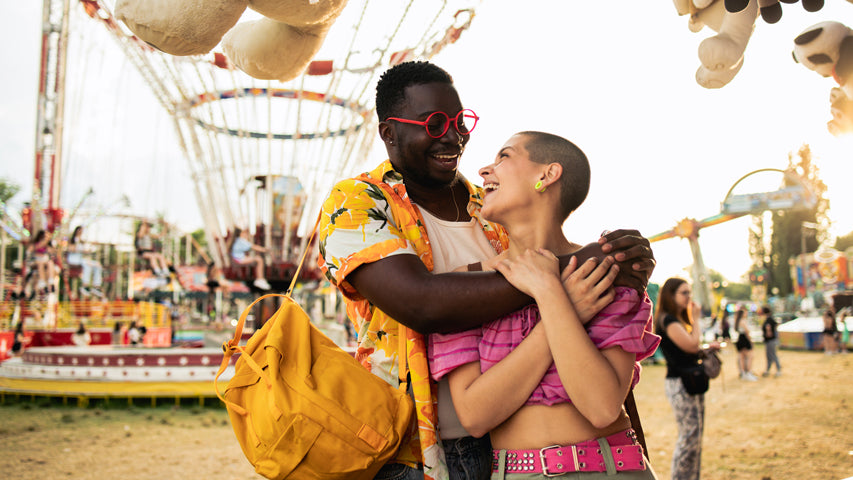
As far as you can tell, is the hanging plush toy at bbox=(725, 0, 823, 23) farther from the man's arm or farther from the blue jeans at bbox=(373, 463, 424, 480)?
the blue jeans at bbox=(373, 463, 424, 480)

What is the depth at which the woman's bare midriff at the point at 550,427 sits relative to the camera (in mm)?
1432

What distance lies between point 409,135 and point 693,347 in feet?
13.4

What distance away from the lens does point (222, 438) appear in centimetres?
776

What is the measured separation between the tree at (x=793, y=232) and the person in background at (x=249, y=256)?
42.2 metres

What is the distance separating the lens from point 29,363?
10508 millimetres

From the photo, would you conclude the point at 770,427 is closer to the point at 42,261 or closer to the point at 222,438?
the point at 222,438

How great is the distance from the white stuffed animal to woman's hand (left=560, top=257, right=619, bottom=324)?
3.36ft

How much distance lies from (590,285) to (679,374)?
13.6 ft

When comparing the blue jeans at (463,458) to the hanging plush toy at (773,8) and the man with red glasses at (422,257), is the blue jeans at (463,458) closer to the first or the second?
the man with red glasses at (422,257)

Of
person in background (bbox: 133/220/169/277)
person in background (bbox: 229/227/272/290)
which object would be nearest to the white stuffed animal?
person in background (bbox: 229/227/272/290)

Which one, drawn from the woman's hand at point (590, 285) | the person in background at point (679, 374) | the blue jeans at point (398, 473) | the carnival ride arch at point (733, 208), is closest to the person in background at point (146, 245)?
the person in background at point (679, 374)

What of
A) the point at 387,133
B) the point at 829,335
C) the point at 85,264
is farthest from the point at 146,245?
the point at 829,335

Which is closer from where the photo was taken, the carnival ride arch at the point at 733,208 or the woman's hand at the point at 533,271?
the woman's hand at the point at 533,271

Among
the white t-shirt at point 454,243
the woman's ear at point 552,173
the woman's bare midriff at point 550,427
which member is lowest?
the woman's bare midriff at point 550,427
